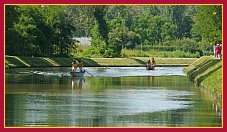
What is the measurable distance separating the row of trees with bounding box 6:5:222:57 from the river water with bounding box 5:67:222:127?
1452 centimetres

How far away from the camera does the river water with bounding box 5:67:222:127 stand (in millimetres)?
24688

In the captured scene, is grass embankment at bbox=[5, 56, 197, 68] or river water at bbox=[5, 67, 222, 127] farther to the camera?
grass embankment at bbox=[5, 56, 197, 68]

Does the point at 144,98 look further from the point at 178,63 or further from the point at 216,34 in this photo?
the point at 178,63

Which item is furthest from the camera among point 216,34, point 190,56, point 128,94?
point 190,56

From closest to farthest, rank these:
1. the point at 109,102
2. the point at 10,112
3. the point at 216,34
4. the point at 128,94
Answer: the point at 10,112
the point at 109,102
the point at 128,94
the point at 216,34

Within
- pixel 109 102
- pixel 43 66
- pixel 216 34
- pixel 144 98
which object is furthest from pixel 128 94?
pixel 43 66

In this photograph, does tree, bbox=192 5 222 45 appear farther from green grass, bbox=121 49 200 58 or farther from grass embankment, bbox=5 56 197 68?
green grass, bbox=121 49 200 58

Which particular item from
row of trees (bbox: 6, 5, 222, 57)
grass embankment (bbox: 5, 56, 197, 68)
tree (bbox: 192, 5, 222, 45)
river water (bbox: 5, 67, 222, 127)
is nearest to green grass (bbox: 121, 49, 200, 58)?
row of trees (bbox: 6, 5, 222, 57)

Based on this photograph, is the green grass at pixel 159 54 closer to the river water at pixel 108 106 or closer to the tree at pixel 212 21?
the tree at pixel 212 21

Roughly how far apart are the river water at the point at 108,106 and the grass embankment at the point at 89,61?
3443cm

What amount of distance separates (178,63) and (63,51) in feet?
51.1

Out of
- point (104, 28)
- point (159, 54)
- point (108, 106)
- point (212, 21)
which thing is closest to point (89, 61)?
point (104, 28)

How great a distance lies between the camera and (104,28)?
10969 centimetres

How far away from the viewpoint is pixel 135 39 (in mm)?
116250
